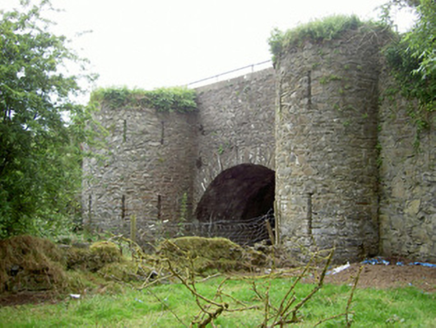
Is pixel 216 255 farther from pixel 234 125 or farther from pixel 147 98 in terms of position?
pixel 147 98

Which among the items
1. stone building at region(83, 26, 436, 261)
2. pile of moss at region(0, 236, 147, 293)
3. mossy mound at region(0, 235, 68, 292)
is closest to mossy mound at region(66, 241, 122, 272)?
pile of moss at region(0, 236, 147, 293)

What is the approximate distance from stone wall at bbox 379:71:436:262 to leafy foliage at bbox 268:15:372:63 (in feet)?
4.01

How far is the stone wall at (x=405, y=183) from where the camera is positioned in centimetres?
775

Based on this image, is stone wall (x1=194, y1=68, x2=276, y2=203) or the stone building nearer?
the stone building

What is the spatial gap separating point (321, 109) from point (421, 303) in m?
4.48

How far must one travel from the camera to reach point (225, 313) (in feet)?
17.3

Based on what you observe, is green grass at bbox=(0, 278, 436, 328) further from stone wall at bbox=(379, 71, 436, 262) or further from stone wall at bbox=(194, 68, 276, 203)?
stone wall at bbox=(194, 68, 276, 203)

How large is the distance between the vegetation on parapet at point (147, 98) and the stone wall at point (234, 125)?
0.63 meters

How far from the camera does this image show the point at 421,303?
207 inches

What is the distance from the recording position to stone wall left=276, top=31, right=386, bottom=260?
8.43 metres

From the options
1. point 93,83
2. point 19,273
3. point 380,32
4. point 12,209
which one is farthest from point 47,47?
point 380,32

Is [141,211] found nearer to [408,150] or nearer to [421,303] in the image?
[408,150]

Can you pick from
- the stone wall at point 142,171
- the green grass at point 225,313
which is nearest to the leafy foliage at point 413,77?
the green grass at point 225,313

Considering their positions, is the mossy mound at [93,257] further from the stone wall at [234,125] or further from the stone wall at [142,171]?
the stone wall at [234,125]
